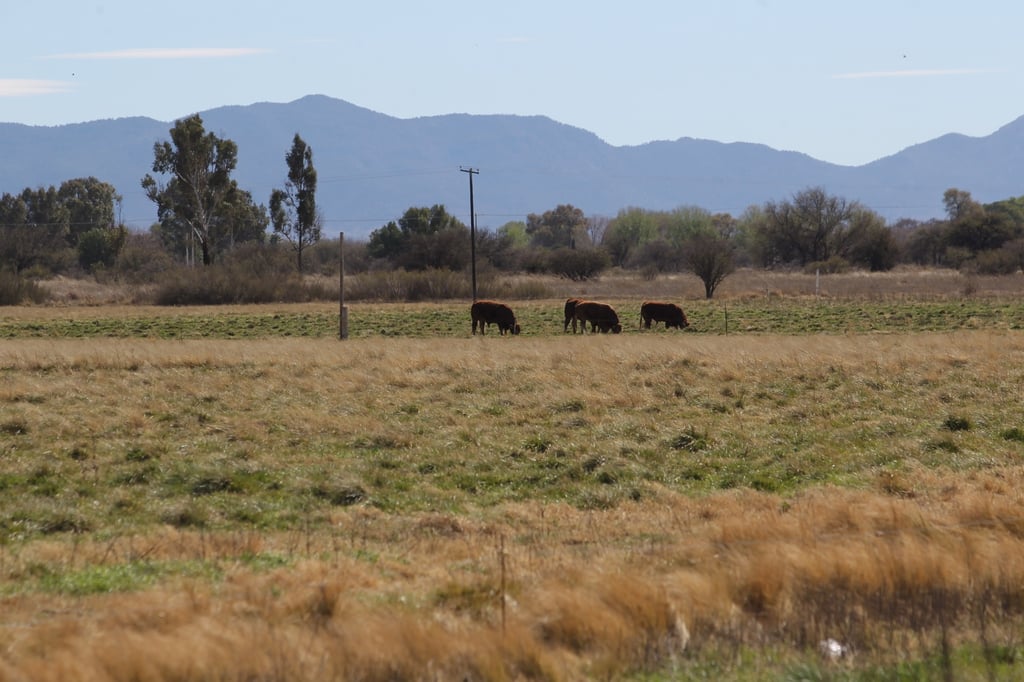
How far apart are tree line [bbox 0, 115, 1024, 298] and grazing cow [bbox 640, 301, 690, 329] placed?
23271mm

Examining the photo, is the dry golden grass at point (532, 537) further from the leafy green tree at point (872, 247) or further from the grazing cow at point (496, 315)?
the leafy green tree at point (872, 247)

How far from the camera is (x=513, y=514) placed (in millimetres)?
12914

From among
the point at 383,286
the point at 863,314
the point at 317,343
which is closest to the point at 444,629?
the point at 317,343

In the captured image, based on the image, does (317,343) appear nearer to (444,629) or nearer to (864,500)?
(864,500)

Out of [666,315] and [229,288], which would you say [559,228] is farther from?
[666,315]

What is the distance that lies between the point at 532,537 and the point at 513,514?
1.40 m

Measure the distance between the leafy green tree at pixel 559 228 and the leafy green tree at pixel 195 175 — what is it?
84.4 m

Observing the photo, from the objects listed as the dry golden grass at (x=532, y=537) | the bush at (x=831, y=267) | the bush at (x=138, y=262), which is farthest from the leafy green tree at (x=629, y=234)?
the dry golden grass at (x=532, y=537)

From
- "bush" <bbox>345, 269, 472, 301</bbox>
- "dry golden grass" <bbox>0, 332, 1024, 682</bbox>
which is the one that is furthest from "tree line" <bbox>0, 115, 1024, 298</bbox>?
"dry golden grass" <bbox>0, 332, 1024, 682</bbox>

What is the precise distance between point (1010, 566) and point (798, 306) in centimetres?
4778

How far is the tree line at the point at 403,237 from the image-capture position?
284 feet

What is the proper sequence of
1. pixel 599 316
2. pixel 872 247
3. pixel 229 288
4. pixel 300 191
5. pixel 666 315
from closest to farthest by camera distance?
1. pixel 599 316
2. pixel 666 315
3. pixel 229 288
4. pixel 300 191
5. pixel 872 247

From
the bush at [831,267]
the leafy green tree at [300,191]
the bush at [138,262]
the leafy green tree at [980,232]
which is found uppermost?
the leafy green tree at [300,191]

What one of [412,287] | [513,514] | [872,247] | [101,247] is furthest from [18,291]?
[872,247]
